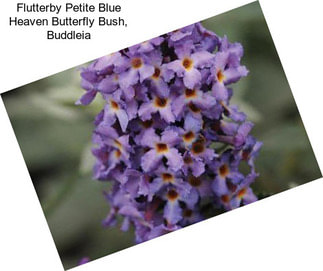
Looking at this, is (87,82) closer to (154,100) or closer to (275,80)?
(154,100)

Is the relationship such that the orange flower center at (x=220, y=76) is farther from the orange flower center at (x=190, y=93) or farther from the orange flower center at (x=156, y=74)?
the orange flower center at (x=156, y=74)

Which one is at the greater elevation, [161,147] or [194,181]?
[161,147]

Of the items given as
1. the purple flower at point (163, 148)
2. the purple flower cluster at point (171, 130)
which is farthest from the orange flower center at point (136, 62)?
the purple flower at point (163, 148)

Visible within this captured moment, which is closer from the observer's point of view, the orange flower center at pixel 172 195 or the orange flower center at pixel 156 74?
the orange flower center at pixel 156 74

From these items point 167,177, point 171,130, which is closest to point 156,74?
point 171,130

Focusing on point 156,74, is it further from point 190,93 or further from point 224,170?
point 224,170

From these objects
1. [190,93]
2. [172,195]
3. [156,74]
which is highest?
[156,74]

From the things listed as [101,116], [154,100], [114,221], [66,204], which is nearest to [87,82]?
[101,116]

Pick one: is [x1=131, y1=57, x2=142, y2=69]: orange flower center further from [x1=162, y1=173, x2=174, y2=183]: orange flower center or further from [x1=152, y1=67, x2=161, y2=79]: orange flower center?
[x1=162, y1=173, x2=174, y2=183]: orange flower center
